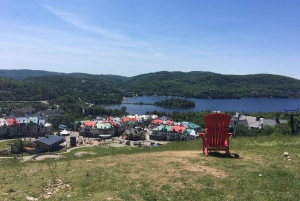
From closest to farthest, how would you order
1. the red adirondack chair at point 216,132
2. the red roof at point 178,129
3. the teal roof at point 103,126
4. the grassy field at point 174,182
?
the grassy field at point 174,182 < the red adirondack chair at point 216,132 < the red roof at point 178,129 < the teal roof at point 103,126

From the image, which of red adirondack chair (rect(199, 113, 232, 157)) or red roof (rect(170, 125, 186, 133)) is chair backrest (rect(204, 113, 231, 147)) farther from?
red roof (rect(170, 125, 186, 133))

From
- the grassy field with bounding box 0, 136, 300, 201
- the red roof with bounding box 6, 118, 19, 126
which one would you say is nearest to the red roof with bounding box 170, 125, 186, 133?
the red roof with bounding box 6, 118, 19, 126

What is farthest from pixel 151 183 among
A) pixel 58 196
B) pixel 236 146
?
pixel 236 146

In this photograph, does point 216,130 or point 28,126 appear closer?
point 216,130

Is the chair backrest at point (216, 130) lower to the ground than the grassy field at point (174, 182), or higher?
higher

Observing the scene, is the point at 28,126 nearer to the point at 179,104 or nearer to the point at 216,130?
the point at 216,130

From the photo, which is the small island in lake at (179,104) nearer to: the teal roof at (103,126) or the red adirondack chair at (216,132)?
the teal roof at (103,126)

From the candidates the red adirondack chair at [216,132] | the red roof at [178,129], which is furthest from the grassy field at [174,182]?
the red roof at [178,129]

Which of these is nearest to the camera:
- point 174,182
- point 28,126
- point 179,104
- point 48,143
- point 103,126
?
point 174,182

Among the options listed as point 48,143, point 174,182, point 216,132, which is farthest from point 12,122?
point 174,182
